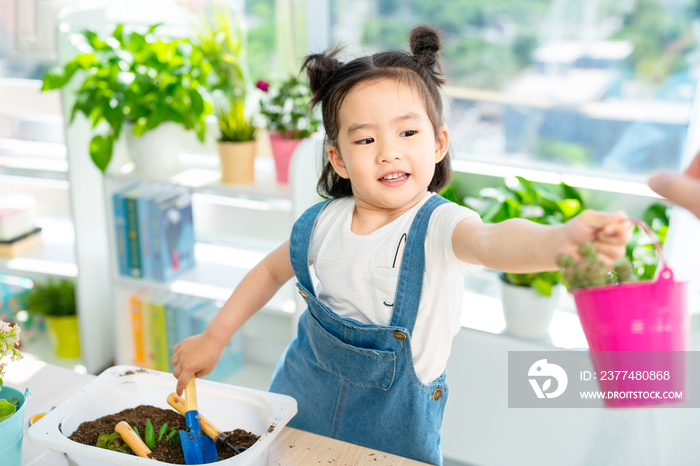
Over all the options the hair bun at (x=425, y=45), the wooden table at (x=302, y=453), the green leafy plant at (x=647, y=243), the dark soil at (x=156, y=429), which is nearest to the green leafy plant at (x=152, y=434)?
the dark soil at (x=156, y=429)

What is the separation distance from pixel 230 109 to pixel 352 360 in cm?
124

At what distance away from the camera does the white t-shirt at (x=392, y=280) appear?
3.16 feet

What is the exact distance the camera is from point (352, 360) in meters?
1.02

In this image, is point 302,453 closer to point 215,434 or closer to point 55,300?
point 215,434

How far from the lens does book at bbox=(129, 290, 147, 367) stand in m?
2.28

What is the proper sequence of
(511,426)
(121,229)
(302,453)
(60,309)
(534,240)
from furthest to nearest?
(60,309) → (121,229) → (511,426) → (302,453) → (534,240)

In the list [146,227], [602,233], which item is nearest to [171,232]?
[146,227]

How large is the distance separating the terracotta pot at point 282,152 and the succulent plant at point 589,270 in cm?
142

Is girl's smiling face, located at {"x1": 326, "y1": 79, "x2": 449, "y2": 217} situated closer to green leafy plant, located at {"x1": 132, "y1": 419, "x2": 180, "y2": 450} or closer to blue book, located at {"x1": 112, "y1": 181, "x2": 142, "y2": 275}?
green leafy plant, located at {"x1": 132, "y1": 419, "x2": 180, "y2": 450}

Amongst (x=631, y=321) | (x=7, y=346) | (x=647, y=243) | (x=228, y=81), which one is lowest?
(x=647, y=243)

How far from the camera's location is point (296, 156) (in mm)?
1827

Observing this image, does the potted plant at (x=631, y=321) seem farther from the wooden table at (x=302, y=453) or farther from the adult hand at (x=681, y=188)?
the wooden table at (x=302, y=453)

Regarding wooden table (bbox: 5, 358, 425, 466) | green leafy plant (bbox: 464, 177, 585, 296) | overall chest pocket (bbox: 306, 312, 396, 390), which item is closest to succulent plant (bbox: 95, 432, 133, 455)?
wooden table (bbox: 5, 358, 425, 466)

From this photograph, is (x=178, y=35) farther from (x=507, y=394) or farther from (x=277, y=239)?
(x=507, y=394)
